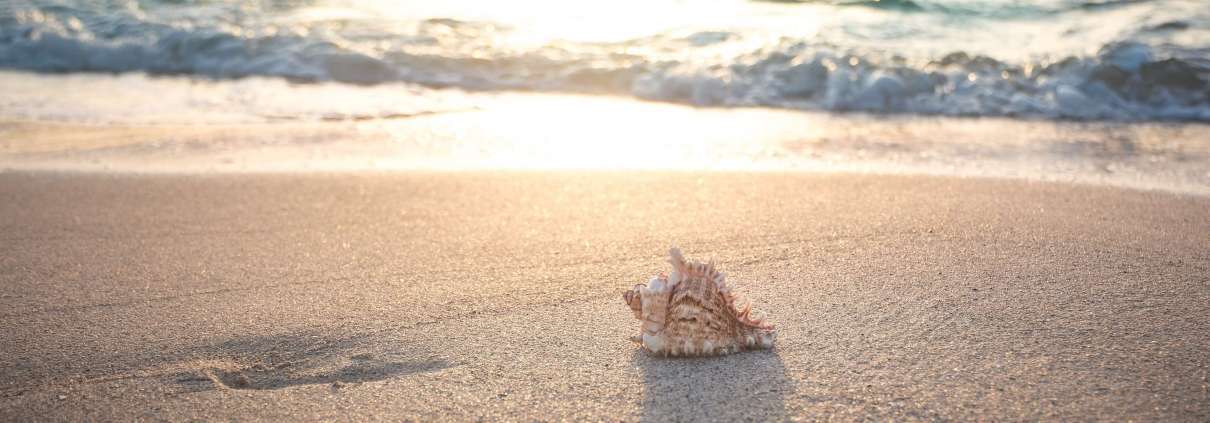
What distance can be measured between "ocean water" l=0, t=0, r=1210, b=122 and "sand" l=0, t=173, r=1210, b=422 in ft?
9.16

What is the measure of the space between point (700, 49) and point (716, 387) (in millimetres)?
6346

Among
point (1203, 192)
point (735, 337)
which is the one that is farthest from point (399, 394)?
point (1203, 192)

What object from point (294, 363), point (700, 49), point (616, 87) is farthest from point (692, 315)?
point (700, 49)

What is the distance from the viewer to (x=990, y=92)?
7.15 m

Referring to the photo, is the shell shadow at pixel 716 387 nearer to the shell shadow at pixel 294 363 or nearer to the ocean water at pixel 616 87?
the shell shadow at pixel 294 363

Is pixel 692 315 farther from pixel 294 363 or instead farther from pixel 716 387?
pixel 294 363

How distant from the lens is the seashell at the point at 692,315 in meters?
2.38

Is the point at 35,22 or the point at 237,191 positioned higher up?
the point at 35,22

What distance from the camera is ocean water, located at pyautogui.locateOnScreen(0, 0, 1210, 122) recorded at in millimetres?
7188

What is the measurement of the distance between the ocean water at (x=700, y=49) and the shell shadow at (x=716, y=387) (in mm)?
4821

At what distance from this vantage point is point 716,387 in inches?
93.4

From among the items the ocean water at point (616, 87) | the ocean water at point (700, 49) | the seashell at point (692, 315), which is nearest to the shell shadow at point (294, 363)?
the seashell at point (692, 315)

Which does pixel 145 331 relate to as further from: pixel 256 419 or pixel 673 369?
pixel 673 369

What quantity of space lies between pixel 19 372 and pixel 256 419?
0.75 meters
